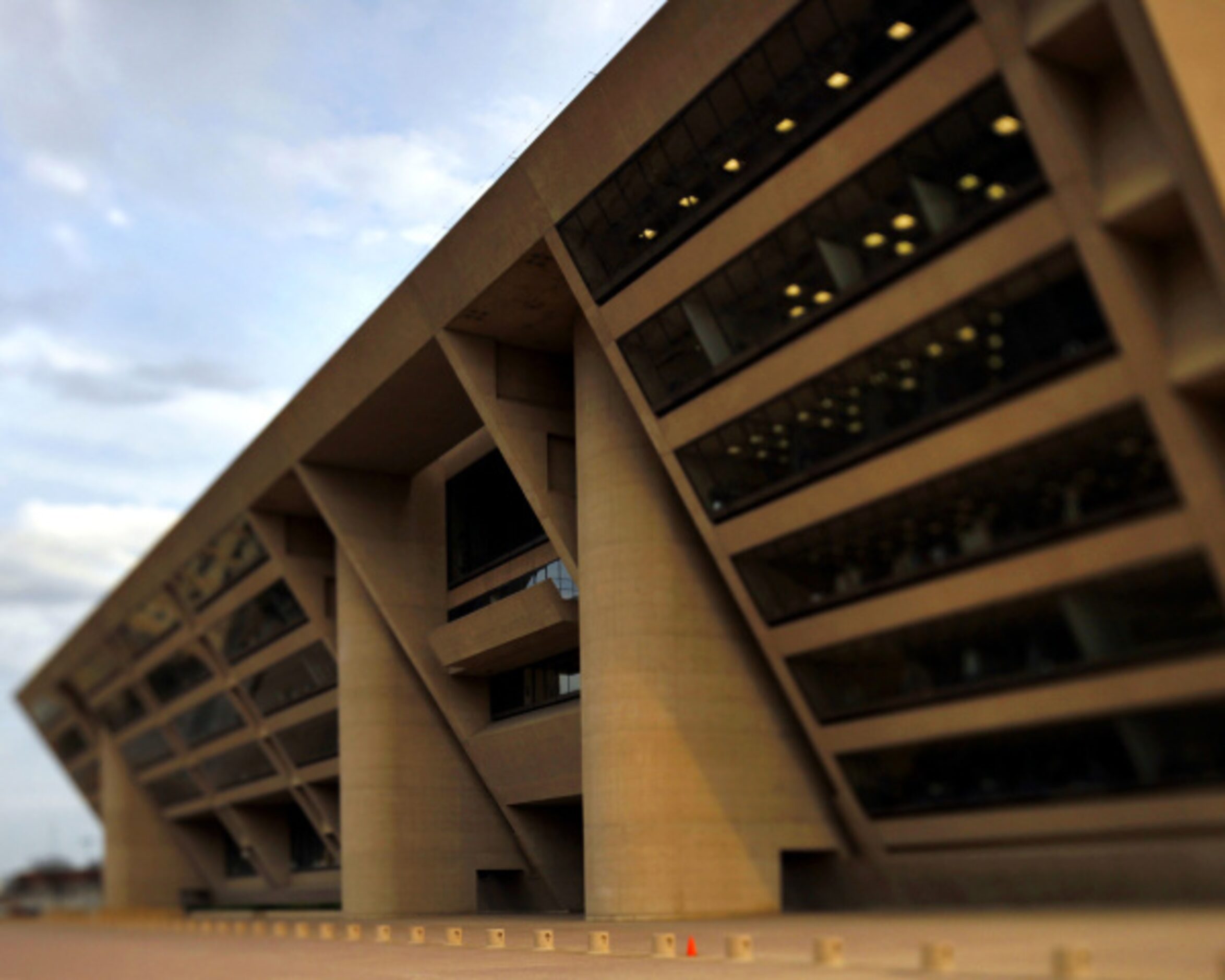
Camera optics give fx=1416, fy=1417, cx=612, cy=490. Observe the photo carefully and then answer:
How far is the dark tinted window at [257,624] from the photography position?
2479 inches

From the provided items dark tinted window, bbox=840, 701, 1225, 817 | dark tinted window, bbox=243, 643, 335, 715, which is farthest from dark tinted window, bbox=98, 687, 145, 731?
dark tinted window, bbox=840, 701, 1225, 817

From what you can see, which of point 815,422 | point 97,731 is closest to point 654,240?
point 815,422

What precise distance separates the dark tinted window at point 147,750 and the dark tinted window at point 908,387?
5820 cm

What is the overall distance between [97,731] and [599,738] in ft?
231

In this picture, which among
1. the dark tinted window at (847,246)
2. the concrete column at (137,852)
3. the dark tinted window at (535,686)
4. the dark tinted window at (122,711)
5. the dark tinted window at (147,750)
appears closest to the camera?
the dark tinted window at (847,246)

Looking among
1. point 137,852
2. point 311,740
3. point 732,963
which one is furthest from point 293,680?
point 732,963

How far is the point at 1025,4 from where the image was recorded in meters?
24.2

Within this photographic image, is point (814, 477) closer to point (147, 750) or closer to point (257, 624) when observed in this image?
point (257, 624)

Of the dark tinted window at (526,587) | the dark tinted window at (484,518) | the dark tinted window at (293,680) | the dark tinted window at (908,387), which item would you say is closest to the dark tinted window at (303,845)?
the dark tinted window at (293,680)

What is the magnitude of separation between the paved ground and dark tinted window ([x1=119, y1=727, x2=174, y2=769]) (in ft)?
134

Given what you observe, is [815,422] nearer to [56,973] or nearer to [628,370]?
[628,370]

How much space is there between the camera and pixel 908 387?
2953 centimetres

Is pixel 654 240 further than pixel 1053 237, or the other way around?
pixel 654 240

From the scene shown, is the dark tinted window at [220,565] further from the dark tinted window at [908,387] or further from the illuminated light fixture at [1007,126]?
the illuminated light fixture at [1007,126]
